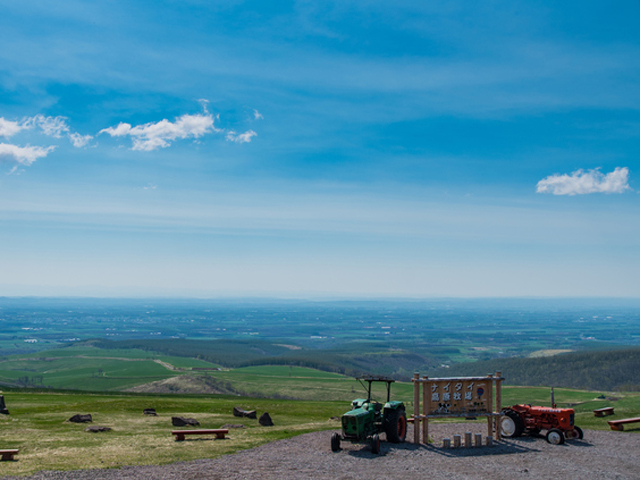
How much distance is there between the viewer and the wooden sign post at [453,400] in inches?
805

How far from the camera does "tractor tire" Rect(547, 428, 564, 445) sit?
2036cm

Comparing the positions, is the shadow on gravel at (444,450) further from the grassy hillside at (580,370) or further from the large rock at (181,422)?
the grassy hillside at (580,370)

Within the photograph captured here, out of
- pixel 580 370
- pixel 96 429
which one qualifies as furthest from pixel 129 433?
pixel 580 370

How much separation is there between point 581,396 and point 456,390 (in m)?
52.3

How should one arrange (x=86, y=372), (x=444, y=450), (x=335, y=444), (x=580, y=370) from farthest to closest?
(x=86, y=372), (x=580, y=370), (x=444, y=450), (x=335, y=444)

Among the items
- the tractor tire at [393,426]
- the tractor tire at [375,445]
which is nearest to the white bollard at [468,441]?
the tractor tire at [393,426]

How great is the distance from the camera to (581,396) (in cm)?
6288

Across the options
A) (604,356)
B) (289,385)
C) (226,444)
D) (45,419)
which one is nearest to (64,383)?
(289,385)

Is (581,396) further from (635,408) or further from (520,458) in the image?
(520,458)

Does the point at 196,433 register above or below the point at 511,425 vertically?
below

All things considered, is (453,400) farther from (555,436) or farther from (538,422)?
(555,436)

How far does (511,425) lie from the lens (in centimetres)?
2150

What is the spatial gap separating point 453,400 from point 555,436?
445cm

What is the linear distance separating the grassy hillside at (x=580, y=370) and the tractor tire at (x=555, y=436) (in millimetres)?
114766
